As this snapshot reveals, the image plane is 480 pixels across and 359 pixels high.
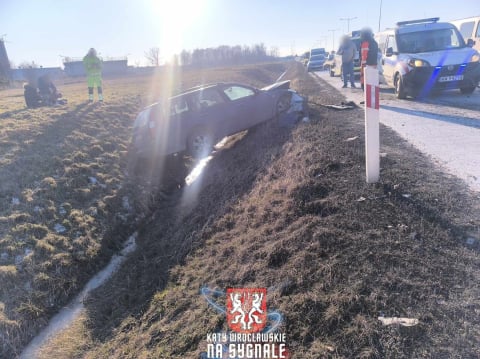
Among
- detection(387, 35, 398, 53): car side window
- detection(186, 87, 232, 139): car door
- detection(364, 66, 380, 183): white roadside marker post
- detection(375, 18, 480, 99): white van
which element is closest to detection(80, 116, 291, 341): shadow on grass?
detection(186, 87, 232, 139): car door

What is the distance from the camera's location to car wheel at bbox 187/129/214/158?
27.2 ft

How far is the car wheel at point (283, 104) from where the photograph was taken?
9310mm

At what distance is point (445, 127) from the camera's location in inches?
268

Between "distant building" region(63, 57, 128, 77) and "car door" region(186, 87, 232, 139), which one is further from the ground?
"distant building" region(63, 57, 128, 77)

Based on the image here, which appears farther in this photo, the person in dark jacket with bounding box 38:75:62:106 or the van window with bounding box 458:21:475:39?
the van window with bounding box 458:21:475:39

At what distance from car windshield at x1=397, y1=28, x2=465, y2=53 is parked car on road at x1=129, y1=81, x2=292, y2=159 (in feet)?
14.7

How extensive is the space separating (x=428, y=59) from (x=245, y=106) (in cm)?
531

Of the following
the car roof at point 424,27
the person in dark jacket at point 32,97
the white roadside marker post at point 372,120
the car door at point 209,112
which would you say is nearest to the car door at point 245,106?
the car door at point 209,112

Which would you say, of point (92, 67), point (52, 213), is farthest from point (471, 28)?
point (52, 213)

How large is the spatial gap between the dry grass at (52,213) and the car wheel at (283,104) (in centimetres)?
414

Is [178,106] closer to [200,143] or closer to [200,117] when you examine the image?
[200,117]

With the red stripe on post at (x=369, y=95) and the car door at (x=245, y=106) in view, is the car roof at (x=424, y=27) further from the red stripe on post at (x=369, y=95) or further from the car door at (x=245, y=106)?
the red stripe on post at (x=369, y=95)

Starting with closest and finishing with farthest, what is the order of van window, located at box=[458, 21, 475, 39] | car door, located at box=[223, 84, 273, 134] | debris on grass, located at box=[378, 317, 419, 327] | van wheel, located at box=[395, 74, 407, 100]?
debris on grass, located at box=[378, 317, 419, 327] → car door, located at box=[223, 84, 273, 134] → van wheel, located at box=[395, 74, 407, 100] → van window, located at box=[458, 21, 475, 39]

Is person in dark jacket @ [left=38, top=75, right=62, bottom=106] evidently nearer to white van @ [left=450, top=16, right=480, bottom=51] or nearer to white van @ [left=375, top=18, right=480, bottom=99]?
white van @ [left=375, top=18, right=480, bottom=99]
